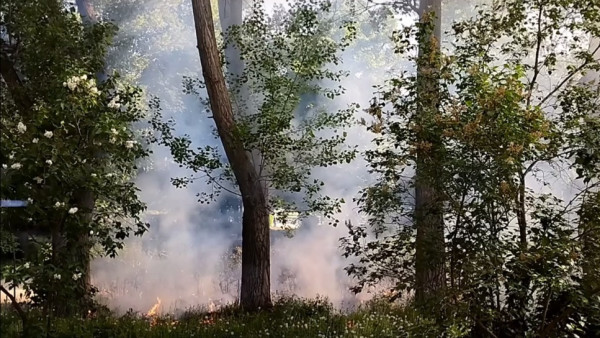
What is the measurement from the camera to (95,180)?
2361mm

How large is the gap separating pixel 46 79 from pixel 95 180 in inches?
20.0

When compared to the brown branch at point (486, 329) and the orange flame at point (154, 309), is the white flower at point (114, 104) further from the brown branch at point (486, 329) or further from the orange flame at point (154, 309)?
the brown branch at point (486, 329)

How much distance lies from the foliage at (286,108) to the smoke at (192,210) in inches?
3.2

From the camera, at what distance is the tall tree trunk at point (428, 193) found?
2.60 m

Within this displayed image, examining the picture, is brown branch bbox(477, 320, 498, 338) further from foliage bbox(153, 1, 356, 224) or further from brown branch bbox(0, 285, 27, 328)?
brown branch bbox(0, 285, 27, 328)

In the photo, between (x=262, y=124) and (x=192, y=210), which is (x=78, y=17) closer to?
(x=262, y=124)

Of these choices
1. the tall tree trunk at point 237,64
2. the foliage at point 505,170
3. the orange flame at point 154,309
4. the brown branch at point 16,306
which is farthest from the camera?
the tall tree trunk at point 237,64

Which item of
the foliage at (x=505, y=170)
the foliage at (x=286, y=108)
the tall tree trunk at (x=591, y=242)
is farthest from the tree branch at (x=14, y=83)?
the tall tree trunk at (x=591, y=242)

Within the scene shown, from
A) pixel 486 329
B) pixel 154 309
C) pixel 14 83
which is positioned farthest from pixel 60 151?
pixel 486 329

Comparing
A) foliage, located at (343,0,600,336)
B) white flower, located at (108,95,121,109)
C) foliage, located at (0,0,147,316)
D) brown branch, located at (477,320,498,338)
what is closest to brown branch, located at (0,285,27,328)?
foliage, located at (0,0,147,316)

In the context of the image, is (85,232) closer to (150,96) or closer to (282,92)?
(150,96)

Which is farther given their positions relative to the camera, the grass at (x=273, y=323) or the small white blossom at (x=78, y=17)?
the small white blossom at (x=78, y=17)

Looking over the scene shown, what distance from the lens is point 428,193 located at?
2.79 meters

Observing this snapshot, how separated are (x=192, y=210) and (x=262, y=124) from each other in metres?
0.69
